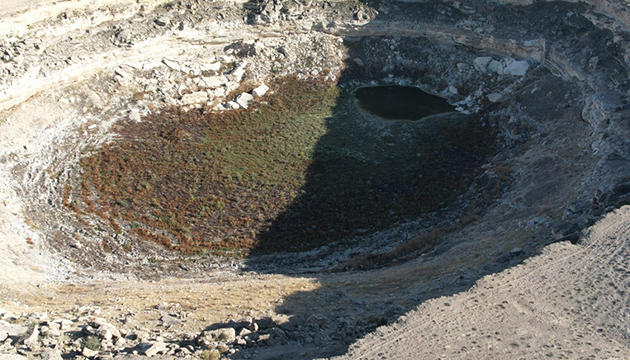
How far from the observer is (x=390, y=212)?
2325 cm

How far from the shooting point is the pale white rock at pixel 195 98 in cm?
3008

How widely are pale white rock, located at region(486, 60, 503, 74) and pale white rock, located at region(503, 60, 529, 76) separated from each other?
498mm

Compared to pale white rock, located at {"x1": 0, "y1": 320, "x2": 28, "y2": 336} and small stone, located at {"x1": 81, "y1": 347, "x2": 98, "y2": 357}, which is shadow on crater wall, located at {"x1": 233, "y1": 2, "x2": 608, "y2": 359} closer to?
small stone, located at {"x1": 81, "y1": 347, "x2": 98, "y2": 357}

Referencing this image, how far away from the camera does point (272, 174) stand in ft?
83.2

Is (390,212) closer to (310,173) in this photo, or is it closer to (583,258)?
(310,173)

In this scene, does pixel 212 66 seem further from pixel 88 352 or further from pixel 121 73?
pixel 88 352

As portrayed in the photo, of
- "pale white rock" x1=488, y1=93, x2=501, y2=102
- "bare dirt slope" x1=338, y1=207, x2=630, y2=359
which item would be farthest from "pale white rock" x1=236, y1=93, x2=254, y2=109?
"bare dirt slope" x1=338, y1=207, x2=630, y2=359

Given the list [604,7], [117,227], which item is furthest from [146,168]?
[604,7]

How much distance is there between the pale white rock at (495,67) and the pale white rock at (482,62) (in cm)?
26

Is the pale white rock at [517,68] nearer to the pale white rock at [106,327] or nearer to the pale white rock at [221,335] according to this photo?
the pale white rock at [221,335]

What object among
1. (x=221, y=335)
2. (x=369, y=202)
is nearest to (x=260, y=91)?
(x=369, y=202)

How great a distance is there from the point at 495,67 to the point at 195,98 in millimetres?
19589

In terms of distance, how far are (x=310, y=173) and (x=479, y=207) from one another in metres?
8.38

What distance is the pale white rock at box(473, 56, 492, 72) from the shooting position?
112 ft
